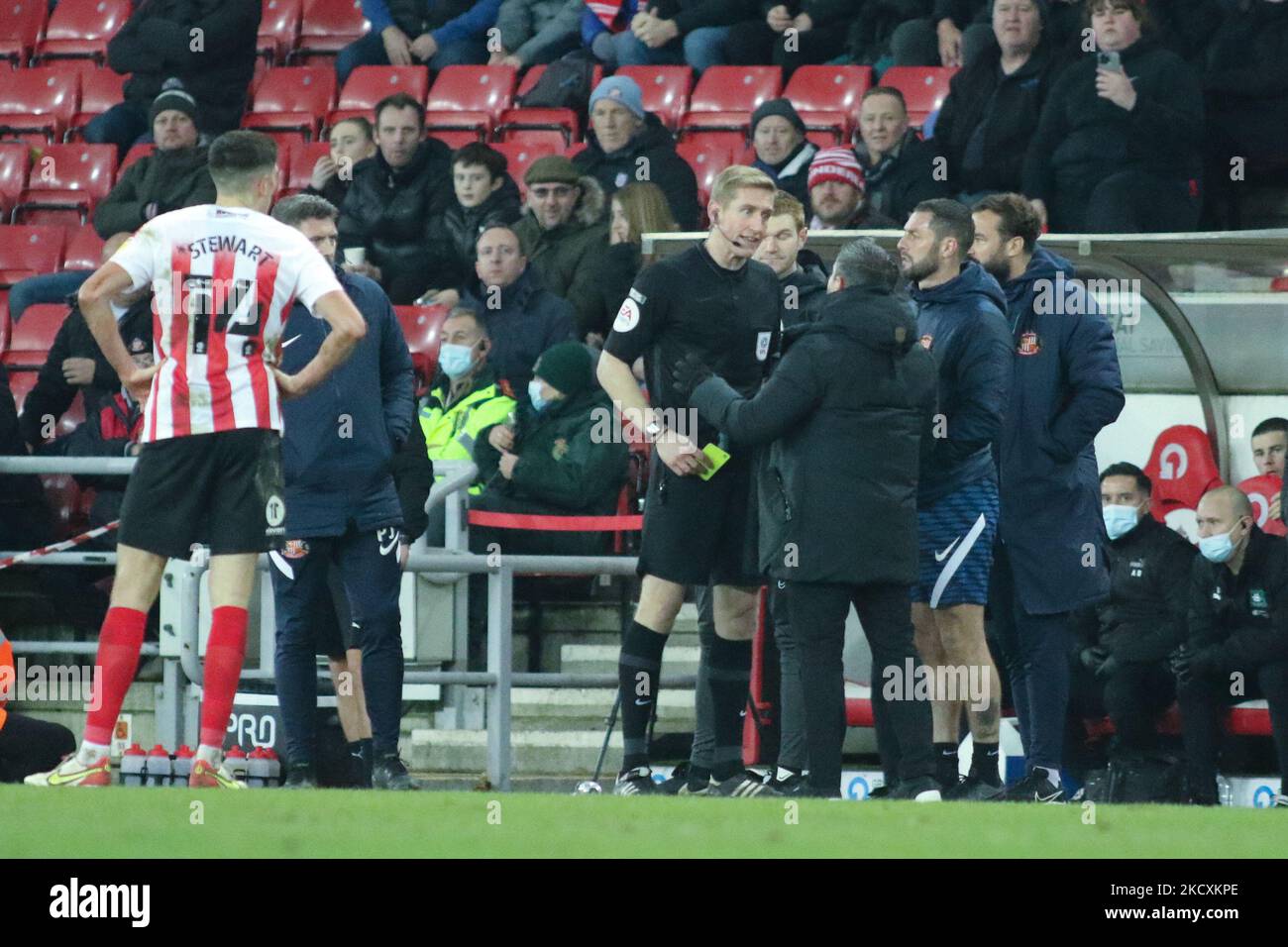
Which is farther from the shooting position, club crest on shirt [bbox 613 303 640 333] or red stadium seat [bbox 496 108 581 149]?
red stadium seat [bbox 496 108 581 149]

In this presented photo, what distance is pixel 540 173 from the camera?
467 inches

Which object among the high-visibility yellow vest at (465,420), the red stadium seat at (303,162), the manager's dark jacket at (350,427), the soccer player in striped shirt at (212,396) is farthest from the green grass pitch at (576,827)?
the red stadium seat at (303,162)

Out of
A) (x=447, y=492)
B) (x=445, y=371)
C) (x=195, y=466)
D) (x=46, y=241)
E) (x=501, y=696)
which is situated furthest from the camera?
(x=46, y=241)

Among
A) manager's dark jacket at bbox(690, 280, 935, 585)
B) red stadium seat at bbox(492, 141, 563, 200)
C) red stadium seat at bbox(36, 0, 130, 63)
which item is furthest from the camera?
red stadium seat at bbox(36, 0, 130, 63)

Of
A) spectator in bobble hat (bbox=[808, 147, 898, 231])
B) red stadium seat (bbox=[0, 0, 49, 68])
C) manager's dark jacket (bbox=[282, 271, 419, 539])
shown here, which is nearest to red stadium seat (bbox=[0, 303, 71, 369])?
red stadium seat (bbox=[0, 0, 49, 68])

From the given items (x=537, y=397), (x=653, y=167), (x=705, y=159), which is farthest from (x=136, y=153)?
(x=537, y=397)

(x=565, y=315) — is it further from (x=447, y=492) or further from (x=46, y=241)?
(x=46, y=241)

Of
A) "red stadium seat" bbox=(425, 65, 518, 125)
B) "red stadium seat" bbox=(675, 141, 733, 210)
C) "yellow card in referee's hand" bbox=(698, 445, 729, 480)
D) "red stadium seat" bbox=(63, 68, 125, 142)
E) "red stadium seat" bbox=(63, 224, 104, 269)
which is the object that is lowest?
"yellow card in referee's hand" bbox=(698, 445, 729, 480)

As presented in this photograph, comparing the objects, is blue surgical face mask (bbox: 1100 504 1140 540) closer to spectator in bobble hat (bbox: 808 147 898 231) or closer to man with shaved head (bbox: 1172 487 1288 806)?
man with shaved head (bbox: 1172 487 1288 806)

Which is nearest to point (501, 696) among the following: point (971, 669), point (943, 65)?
point (971, 669)

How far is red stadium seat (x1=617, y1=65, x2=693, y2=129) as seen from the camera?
14.1 meters

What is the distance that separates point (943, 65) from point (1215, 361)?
3.88 metres

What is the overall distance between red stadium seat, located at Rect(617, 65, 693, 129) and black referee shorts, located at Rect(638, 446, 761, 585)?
7034 millimetres

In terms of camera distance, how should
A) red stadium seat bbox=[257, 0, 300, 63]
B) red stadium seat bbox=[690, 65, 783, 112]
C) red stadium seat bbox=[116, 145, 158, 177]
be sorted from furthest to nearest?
red stadium seat bbox=[257, 0, 300, 63] < red stadium seat bbox=[116, 145, 158, 177] < red stadium seat bbox=[690, 65, 783, 112]
